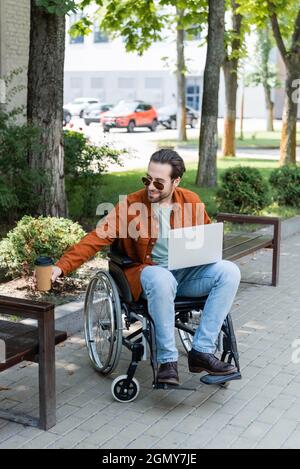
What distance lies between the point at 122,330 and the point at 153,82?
2239 inches

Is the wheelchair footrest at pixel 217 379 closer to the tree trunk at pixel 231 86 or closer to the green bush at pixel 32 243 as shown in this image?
the green bush at pixel 32 243

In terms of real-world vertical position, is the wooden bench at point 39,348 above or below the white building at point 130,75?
below

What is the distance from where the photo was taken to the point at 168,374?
4.20m

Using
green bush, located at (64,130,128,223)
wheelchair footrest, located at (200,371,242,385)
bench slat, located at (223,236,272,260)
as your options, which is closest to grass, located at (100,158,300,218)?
green bush, located at (64,130,128,223)

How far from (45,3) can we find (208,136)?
591 cm

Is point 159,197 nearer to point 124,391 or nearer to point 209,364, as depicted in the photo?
point 209,364

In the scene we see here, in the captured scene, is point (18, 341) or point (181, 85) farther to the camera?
point (181, 85)

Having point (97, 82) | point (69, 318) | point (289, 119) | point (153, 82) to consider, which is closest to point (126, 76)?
point (153, 82)

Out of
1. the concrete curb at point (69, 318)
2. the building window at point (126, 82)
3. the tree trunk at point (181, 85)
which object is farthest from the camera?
the building window at point (126, 82)

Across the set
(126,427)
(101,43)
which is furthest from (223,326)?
(101,43)

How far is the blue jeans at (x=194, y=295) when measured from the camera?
4215 mm

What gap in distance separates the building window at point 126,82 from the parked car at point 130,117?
71.2 ft

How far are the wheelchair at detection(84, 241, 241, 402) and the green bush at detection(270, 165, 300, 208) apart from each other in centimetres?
731
